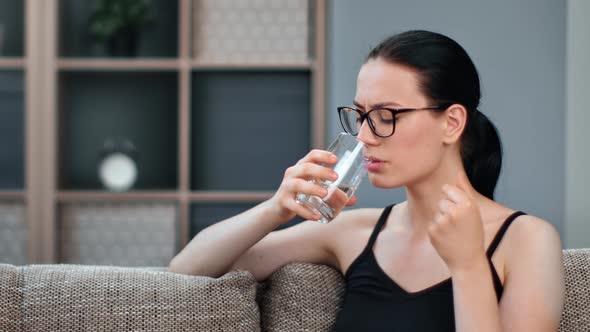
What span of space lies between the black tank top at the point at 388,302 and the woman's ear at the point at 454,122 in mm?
183

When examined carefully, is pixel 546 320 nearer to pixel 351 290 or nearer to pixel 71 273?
pixel 351 290

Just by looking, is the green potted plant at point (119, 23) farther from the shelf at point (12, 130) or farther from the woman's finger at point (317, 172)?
the woman's finger at point (317, 172)

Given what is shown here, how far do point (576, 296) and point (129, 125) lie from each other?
2.73 metres

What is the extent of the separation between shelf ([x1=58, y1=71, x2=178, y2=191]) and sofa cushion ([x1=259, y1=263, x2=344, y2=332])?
7.39 ft

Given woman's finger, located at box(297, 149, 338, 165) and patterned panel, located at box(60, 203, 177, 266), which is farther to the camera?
patterned panel, located at box(60, 203, 177, 266)

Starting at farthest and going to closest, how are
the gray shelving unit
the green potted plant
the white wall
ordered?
the green potted plant
the gray shelving unit
the white wall

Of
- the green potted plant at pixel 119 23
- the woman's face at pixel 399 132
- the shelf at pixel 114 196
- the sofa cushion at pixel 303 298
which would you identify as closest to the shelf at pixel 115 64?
the green potted plant at pixel 119 23


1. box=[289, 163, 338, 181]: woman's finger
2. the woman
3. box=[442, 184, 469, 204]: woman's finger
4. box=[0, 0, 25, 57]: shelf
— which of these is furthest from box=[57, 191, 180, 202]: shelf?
box=[442, 184, 469, 204]: woman's finger

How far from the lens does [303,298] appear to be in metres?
1.65

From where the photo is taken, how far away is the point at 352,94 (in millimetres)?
3248

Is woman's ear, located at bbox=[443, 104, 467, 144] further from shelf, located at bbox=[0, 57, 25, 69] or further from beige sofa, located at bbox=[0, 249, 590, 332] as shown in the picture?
shelf, located at bbox=[0, 57, 25, 69]

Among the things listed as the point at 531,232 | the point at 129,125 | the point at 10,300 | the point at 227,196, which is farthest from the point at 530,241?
the point at 129,125

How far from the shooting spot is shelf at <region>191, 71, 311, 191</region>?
149 inches

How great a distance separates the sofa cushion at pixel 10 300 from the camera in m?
1.57
